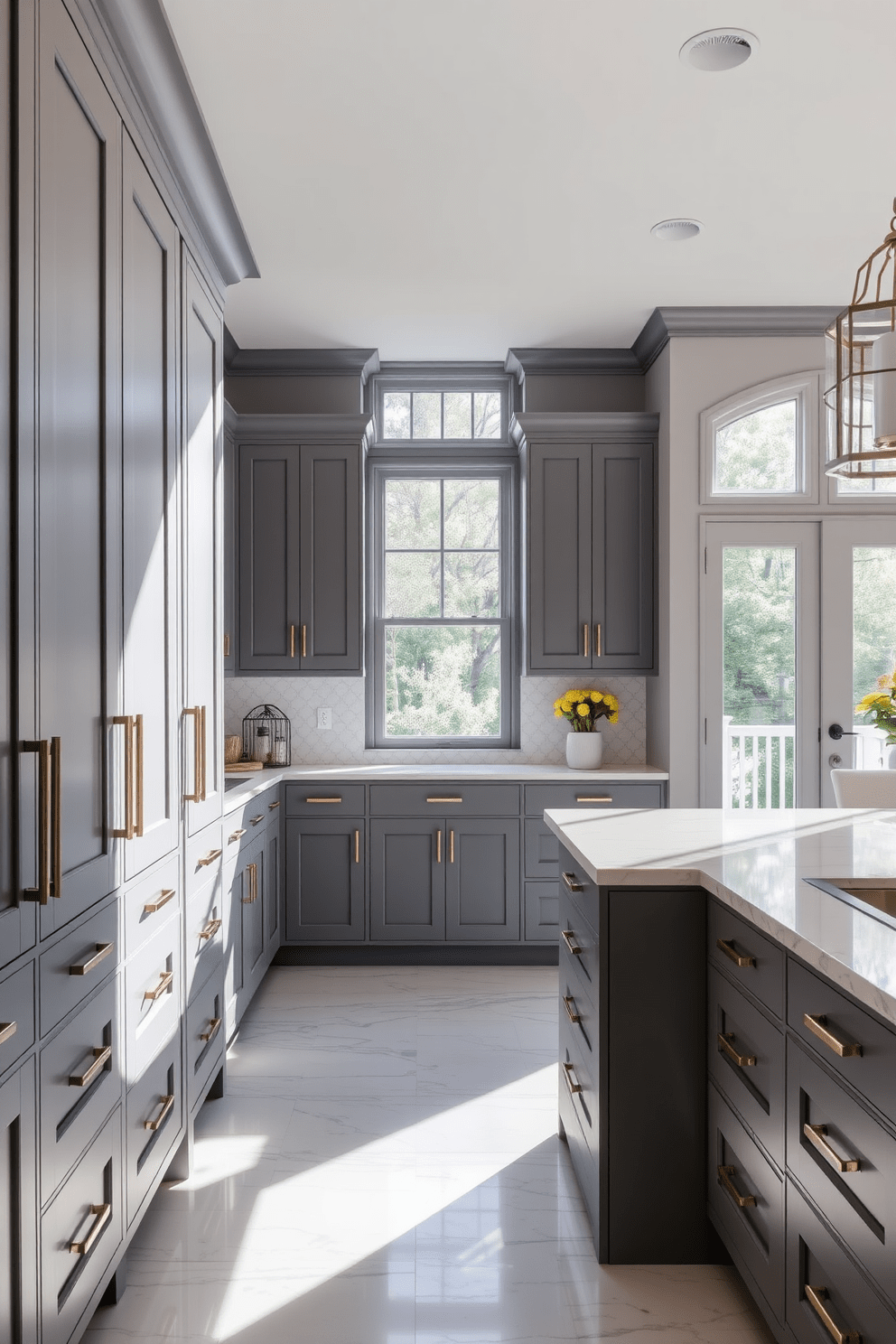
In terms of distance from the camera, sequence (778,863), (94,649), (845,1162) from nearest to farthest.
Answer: (845,1162)
(94,649)
(778,863)

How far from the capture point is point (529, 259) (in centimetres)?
394

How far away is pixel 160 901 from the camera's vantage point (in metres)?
2.42

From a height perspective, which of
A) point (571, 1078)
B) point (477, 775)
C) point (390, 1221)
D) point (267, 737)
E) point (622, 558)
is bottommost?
point (390, 1221)

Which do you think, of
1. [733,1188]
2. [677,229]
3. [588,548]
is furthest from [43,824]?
[588,548]

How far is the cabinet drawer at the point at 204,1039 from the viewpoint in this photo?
2.80 metres

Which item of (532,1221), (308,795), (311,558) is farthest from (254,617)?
(532,1221)

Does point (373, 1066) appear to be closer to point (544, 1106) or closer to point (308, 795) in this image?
point (544, 1106)

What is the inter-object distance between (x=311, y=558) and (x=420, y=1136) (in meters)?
2.80

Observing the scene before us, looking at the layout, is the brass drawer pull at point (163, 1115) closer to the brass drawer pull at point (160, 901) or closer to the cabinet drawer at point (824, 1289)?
the brass drawer pull at point (160, 901)

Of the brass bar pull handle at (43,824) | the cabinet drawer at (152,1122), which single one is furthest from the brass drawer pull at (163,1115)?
the brass bar pull handle at (43,824)

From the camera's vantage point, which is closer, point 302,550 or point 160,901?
point 160,901

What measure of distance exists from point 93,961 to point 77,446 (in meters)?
0.95

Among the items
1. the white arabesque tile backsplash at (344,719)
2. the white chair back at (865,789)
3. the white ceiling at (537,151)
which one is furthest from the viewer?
the white arabesque tile backsplash at (344,719)

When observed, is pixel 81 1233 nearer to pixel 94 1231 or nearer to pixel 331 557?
pixel 94 1231
